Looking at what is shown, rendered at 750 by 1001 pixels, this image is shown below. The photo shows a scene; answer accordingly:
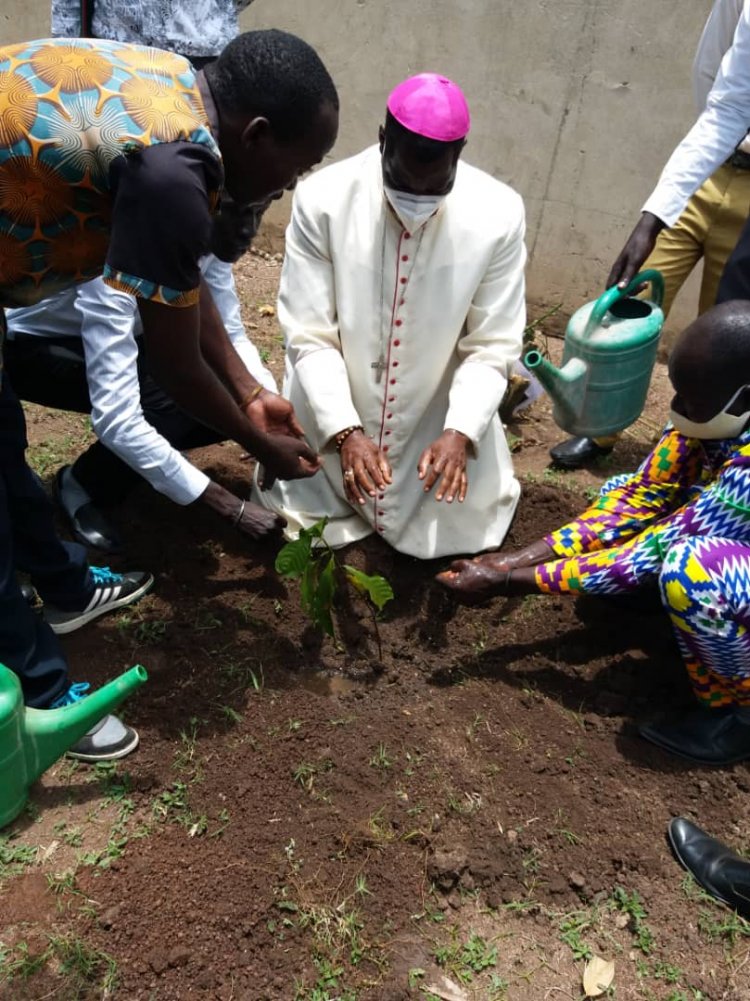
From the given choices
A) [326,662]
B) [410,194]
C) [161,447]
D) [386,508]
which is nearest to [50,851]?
[326,662]

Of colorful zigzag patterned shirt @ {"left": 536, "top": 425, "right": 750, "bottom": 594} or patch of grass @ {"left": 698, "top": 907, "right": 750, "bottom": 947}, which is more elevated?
colorful zigzag patterned shirt @ {"left": 536, "top": 425, "right": 750, "bottom": 594}

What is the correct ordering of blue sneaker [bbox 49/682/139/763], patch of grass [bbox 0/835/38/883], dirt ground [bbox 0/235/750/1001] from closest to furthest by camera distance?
dirt ground [bbox 0/235/750/1001] → patch of grass [bbox 0/835/38/883] → blue sneaker [bbox 49/682/139/763]

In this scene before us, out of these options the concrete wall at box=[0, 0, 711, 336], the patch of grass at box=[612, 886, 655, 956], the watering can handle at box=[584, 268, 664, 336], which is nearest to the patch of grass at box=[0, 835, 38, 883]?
the patch of grass at box=[612, 886, 655, 956]

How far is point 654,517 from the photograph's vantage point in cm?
281

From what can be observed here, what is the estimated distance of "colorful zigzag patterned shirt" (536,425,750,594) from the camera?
2320 millimetres

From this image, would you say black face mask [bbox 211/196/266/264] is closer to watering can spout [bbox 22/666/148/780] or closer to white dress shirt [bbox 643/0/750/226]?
watering can spout [bbox 22/666/148/780]

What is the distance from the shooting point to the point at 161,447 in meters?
2.78

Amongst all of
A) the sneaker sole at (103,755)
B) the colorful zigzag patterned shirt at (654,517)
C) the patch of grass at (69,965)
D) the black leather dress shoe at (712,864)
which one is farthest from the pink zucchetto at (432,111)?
the patch of grass at (69,965)

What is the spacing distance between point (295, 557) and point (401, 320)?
86cm

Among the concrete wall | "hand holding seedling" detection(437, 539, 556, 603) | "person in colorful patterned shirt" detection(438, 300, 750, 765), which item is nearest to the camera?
"person in colorful patterned shirt" detection(438, 300, 750, 765)

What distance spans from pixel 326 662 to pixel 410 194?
1413 mm

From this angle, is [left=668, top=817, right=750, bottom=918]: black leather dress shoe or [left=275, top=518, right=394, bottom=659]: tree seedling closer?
[left=668, top=817, right=750, bottom=918]: black leather dress shoe

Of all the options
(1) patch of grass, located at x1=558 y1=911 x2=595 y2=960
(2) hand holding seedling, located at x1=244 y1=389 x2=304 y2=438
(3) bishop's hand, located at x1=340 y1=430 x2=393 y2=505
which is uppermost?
(2) hand holding seedling, located at x1=244 y1=389 x2=304 y2=438

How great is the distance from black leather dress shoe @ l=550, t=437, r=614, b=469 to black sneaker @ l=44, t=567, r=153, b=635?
1805 mm
